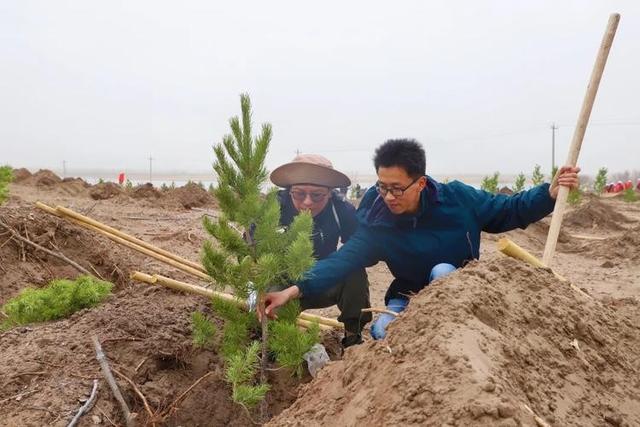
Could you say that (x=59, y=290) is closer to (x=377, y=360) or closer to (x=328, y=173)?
(x=328, y=173)

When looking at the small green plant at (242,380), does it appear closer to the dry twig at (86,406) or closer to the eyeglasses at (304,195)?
the dry twig at (86,406)

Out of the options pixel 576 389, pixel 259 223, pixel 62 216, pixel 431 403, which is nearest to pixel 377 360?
pixel 431 403

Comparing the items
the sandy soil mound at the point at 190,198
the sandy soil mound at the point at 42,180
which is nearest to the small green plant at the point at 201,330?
the sandy soil mound at the point at 190,198

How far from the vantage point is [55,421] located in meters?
2.50

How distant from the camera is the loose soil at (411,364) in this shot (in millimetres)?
1480

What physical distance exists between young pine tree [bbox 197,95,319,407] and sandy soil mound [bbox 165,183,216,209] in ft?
36.5

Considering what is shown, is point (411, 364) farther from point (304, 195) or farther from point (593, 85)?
point (304, 195)

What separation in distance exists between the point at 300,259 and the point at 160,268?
124 inches

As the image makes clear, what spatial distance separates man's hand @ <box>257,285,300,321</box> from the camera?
282cm

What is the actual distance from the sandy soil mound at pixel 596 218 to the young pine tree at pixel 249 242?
11545 millimetres

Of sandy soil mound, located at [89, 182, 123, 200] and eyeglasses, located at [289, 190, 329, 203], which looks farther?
sandy soil mound, located at [89, 182, 123, 200]

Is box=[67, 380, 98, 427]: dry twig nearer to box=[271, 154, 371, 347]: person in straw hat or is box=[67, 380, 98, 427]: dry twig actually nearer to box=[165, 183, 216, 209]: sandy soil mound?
box=[271, 154, 371, 347]: person in straw hat

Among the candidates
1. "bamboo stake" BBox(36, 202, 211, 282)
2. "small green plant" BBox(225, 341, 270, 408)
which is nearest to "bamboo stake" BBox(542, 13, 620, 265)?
"small green plant" BBox(225, 341, 270, 408)

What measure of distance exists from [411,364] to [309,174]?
2430mm
